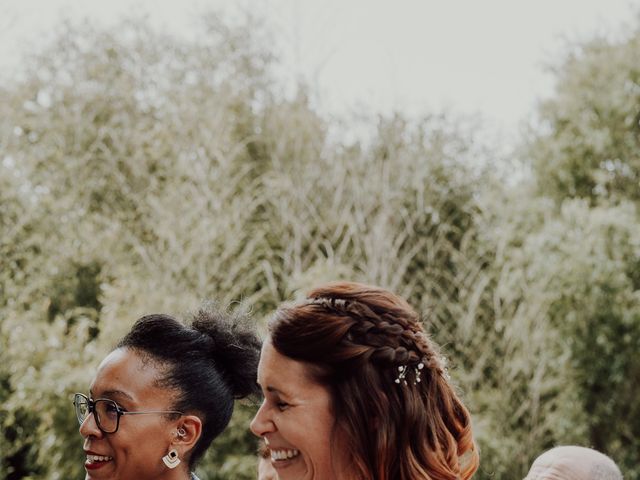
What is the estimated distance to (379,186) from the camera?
8.26 meters

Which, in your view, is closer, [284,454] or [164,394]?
[284,454]

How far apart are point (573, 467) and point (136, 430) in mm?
1196

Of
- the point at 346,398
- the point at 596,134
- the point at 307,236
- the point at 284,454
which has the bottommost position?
the point at 307,236

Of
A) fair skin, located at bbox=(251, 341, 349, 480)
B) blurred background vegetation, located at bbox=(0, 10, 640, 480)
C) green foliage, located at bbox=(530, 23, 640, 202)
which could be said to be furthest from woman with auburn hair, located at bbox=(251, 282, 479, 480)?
green foliage, located at bbox=(530, 23, 640, 202)

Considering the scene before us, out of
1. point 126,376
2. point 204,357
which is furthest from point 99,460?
point 204,357

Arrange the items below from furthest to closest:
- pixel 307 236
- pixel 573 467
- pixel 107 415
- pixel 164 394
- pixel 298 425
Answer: pixel 307 236 → pixel 573 467 → pixel 164 394 → pixel 107 415 → pixel 298 425

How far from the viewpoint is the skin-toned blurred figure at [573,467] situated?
102 inches

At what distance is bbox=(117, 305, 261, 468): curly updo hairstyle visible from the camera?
2.56m

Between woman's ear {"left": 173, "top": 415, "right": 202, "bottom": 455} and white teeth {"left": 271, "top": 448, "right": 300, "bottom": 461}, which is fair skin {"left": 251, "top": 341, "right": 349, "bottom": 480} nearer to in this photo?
white teeth {"left": 271, "top": 448, "right": 300, "bottom": 461}

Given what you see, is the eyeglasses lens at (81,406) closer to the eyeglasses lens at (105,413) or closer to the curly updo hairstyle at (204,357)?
the eyeglasses lens at (105,413)

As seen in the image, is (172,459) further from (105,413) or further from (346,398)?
(346,398)

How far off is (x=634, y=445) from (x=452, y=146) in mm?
3329

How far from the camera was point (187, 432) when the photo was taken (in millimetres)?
2531

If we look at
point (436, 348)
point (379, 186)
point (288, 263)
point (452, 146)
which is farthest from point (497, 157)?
point (436, 348)
